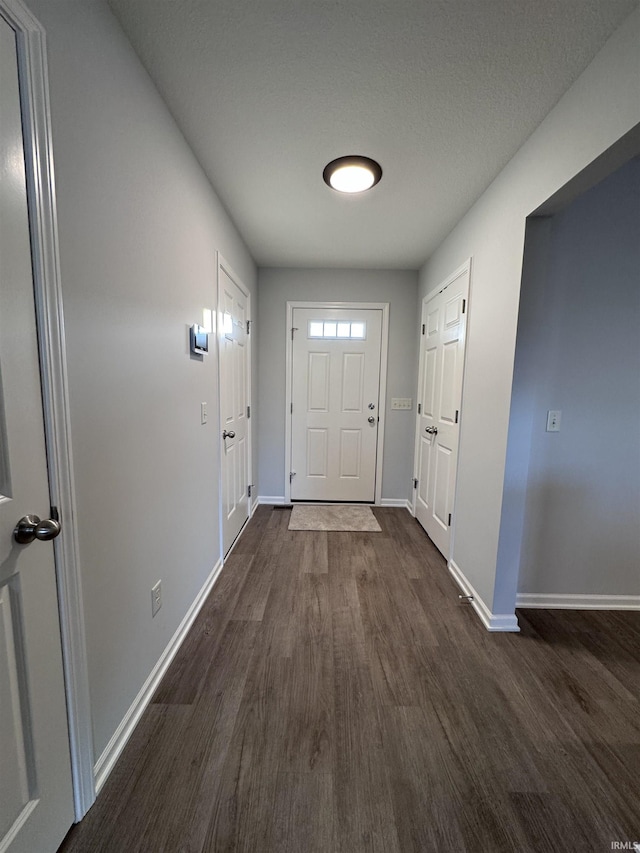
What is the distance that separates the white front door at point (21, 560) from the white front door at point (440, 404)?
2.17 metres

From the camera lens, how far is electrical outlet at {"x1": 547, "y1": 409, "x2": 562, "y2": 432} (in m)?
1.79

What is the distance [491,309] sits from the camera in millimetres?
1849

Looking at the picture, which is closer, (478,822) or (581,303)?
(478,822)

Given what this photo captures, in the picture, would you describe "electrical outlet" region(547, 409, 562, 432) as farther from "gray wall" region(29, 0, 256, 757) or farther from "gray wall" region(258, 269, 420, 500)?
"gray wall" region(29, 0, 256, 757)

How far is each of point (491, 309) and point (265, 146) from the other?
4.60ft

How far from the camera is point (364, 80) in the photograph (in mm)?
1232

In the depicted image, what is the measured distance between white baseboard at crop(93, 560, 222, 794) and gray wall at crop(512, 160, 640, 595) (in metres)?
1.86

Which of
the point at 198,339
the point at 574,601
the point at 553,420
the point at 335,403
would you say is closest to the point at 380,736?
the point at 574,601

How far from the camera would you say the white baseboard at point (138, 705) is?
1.05m

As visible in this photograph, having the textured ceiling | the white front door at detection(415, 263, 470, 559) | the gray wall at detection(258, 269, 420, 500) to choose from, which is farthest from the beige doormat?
the textured ceiling

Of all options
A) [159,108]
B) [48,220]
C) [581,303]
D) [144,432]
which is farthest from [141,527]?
[581,303]

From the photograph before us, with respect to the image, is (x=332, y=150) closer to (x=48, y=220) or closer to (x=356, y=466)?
(x=48, y=220)

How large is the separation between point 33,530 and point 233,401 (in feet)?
5.82

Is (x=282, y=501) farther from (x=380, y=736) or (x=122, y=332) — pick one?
(x=122, y=332)
